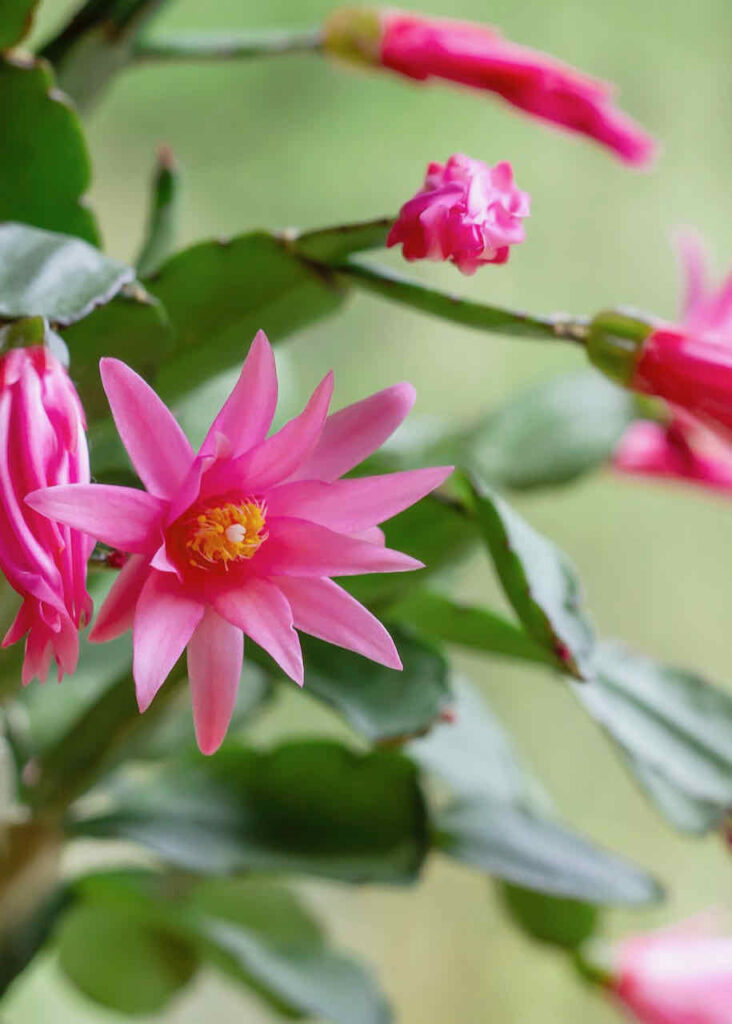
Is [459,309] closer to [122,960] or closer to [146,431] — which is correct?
[146,431]

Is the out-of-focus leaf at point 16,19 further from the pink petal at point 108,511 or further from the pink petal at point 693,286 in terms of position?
the pink petal at point 693,286

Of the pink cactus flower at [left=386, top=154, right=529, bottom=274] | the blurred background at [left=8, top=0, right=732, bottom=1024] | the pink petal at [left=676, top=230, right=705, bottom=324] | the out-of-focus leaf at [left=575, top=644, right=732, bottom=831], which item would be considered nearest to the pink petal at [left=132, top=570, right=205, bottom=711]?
the pink cactus flower at [left=386, top=154, right=529, bottom=274]

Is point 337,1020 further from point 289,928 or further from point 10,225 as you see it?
point 10,225

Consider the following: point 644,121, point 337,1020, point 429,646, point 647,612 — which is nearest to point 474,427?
point 429,646

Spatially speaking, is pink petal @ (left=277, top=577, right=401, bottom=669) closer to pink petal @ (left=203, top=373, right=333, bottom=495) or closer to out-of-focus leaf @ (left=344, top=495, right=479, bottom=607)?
pink petal @ (left=203, top=373, right=333, bottom=495)

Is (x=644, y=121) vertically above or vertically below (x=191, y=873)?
above

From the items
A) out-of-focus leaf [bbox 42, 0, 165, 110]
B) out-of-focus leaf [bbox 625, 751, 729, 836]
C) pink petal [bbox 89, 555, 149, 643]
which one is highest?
out-of-focus leaf [bbox 42, 0, 165, 110]
